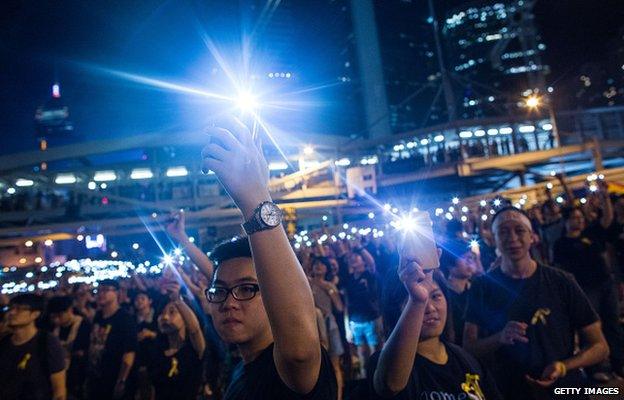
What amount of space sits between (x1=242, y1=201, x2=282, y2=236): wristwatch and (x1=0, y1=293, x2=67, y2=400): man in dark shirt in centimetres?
378

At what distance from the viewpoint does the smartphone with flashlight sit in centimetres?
149

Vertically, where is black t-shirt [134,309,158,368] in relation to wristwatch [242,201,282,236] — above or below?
below

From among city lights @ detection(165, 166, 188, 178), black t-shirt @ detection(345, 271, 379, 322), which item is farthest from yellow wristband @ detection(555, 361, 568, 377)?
city lights @ detection(165, 166, 188, 178)

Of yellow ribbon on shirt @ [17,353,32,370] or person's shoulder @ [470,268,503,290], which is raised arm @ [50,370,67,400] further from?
person's shoulder @ [470,268,503,290]

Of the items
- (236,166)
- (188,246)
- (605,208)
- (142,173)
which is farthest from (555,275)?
(142,173)

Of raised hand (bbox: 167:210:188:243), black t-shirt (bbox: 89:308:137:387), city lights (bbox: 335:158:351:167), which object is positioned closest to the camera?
raised hand (bbox: 167:210:188:243)

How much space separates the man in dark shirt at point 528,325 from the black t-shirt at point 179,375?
2.79 metres

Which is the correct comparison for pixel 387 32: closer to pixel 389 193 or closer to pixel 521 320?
pixel 389 193

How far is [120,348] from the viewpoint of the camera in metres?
4.57

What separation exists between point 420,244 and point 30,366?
395 centimetres

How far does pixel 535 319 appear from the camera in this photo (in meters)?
2.42

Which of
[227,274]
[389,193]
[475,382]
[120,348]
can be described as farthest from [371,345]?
[389,193]

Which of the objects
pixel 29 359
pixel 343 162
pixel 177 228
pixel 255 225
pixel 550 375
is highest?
pixel 343 162

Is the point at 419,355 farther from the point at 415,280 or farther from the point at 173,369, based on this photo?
the point at 173,369
